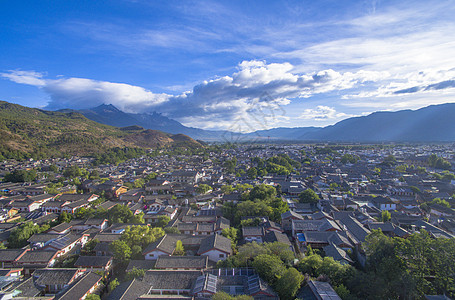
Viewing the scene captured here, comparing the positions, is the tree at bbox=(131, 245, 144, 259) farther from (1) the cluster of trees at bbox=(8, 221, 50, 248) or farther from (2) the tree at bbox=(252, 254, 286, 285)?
(1) the cluster of trees at bbox=(8, 221, 50, 248)

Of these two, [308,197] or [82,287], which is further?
[308,197]

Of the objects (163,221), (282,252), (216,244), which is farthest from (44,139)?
(282,252)

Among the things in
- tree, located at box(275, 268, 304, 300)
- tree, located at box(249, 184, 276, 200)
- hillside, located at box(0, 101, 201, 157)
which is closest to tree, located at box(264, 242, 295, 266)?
tree, located at box(275, 268, 304, 300)

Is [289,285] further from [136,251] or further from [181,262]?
[136,251]

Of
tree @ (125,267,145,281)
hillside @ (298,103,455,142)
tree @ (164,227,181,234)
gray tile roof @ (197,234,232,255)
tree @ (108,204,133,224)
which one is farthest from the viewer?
hillside @ (298,103,455,142)

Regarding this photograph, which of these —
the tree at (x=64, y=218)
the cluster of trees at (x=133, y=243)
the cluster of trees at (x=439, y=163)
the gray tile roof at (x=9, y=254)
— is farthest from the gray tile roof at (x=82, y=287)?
the cluster of trees at (x=439, y=163)

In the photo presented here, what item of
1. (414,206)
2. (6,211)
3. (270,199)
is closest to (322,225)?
(270,199)
